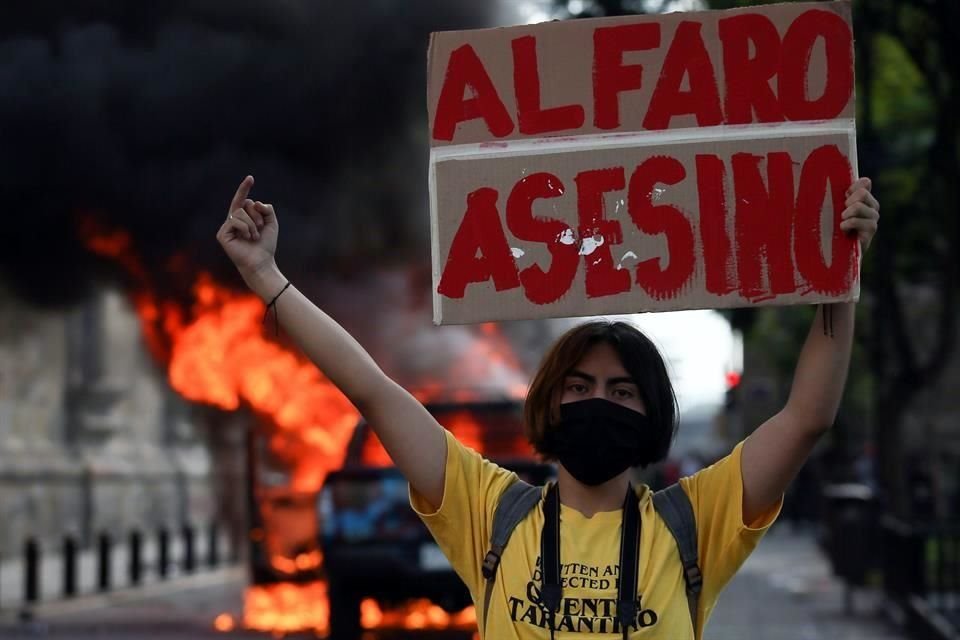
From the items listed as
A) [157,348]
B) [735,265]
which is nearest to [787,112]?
[735,265]

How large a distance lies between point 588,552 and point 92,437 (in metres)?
25.6

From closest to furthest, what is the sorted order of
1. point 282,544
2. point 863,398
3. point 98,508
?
1. point 282,544
2. point 98,508
3. point 863,398

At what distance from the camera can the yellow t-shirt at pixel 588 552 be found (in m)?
2.81

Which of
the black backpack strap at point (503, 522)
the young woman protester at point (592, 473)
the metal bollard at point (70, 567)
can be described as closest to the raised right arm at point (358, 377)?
the young woman protester at point (592, 473)

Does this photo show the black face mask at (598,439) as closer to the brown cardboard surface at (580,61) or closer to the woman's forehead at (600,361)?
the woman's forehead at (600,361)

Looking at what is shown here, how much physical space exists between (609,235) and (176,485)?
Answer: 28967 mm

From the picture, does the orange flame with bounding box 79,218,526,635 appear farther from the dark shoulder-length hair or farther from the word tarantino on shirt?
the word tarantino on shirt

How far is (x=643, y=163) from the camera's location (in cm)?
313

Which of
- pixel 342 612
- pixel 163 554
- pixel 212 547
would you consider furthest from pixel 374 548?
pixel 212 547

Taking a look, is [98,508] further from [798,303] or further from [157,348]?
[798,303]

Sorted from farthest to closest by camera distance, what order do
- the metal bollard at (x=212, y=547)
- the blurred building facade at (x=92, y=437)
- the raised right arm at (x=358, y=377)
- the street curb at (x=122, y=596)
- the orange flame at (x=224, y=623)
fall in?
the blurred building facade at (x=92, y=437)
the metal bollard at (x=212, y=547)
the street curb at (x=122, y=596)
the orange flame at (x=224, y=623)
the raised right arm at (x=358, y=377)

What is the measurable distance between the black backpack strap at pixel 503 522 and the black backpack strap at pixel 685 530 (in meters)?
0.22

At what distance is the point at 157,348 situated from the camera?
17719 mm

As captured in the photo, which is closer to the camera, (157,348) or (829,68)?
(829,68)
